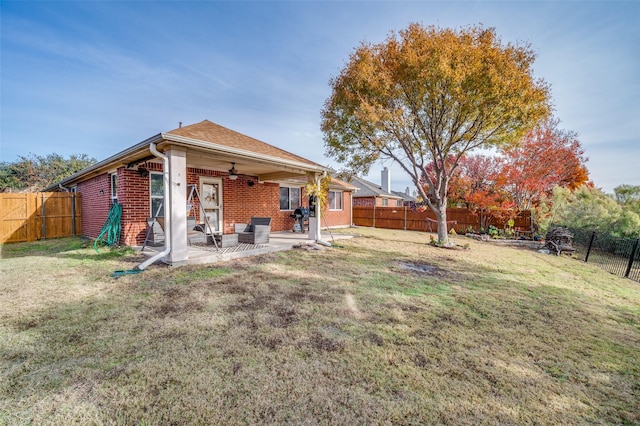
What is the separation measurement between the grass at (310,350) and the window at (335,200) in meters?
10.3

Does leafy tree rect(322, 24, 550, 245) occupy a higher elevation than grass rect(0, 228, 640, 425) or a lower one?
higher

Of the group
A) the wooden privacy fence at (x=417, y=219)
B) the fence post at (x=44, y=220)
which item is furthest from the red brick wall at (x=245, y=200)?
the wooden privacy fence at (x=417, y=219)

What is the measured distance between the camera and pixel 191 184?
930cm

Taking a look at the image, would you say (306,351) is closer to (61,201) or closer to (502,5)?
(502,5)

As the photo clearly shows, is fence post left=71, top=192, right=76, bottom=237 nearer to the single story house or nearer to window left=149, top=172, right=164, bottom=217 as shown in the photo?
the single story house

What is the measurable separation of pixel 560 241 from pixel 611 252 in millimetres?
1729

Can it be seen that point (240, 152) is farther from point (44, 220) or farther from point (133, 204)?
point (44, 220)

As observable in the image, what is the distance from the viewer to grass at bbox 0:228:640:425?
1944 mm

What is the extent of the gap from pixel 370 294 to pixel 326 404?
103 inches

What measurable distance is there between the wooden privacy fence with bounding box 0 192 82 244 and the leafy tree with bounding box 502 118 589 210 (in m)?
19.8

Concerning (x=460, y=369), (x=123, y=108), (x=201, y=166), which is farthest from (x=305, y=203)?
(x=460, y=369)

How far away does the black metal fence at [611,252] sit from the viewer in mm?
6602

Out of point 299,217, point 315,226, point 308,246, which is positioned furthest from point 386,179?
point 308,246

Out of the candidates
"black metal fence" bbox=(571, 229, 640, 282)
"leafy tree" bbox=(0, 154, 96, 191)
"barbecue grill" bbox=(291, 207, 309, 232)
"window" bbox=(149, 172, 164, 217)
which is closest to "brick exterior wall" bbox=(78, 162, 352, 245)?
"window" bbox=(149, 172, 164, 217)
